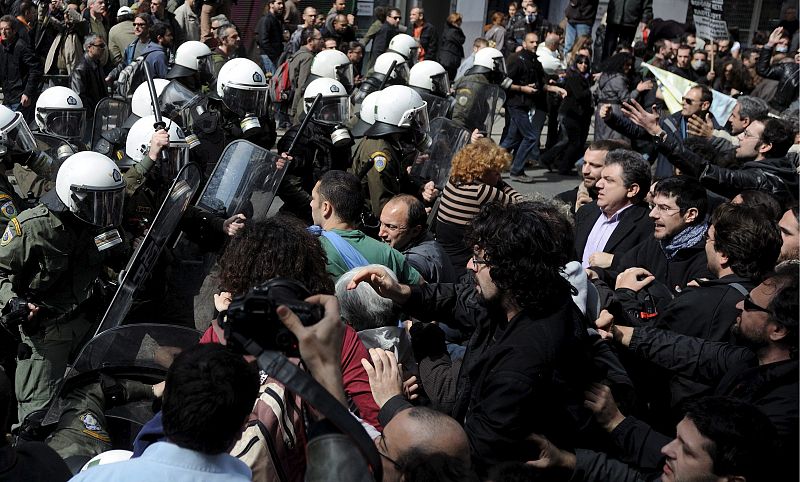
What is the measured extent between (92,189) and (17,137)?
4.54ft

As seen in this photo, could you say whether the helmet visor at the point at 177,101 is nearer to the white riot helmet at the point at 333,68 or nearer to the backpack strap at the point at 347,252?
the white riot helmet at the point at 333,68

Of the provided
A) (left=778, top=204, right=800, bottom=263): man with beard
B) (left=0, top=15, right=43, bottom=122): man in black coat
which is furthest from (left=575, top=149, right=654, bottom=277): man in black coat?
(left=0, top=15, right=43, bottom=122): man in black coat

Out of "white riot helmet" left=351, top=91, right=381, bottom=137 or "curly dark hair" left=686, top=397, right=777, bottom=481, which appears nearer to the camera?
"curly dark hair" left=686, top=397, right=777, bottom=481

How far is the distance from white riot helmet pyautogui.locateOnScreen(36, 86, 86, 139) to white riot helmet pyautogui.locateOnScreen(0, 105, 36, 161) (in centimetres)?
110

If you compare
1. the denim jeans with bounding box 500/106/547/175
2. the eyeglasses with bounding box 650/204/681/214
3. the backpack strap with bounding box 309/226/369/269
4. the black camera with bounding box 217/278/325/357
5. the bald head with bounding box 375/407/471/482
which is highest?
the black camera with bounding box 217/278/325/357

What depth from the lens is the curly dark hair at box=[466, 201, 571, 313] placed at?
2613 millimetres

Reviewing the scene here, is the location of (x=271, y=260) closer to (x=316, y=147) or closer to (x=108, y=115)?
(x=316, y=147)

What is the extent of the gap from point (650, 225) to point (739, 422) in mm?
2501

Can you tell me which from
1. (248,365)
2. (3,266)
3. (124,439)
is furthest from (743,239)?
(3,266)

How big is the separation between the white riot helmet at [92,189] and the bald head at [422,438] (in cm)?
241

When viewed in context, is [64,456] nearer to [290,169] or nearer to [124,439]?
[124,439]

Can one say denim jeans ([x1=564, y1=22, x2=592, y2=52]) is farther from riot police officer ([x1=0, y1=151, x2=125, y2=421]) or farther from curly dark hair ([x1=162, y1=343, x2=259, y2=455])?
curly dark hair ([x1=162, y1=343, x2=259, y2=455])

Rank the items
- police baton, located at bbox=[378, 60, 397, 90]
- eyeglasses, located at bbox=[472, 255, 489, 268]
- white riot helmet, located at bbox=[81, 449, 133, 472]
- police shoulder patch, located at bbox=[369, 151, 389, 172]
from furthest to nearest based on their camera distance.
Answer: police baton, located at bbox=[378, 60, 397, 90] < police shoulder patch, located at bbox=[369, 151, 389, 172] < eyeglasses, located at bbox=[472, 255, 489, 268] < white riot helmet, located at bbox=[81, 449, 133, 472]

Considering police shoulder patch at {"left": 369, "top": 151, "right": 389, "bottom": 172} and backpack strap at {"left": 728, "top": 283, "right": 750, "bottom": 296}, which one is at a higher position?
backpack strap at {"left": 728, "top": 283, "right": 750, "bottom": 296}
